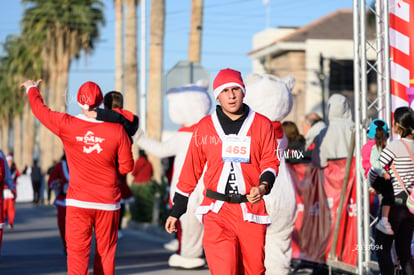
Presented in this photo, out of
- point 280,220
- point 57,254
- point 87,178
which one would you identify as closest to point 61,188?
point 57,254

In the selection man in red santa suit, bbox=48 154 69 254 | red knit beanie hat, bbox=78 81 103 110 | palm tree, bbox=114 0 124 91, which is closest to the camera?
red knit beanie hat, bbox=78 81 103 110

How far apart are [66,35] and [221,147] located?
45.7 m

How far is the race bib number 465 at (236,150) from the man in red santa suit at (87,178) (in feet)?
5.29

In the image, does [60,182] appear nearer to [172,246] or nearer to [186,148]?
[172,246]

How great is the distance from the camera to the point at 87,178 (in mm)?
7941

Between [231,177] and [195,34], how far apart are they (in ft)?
60.1

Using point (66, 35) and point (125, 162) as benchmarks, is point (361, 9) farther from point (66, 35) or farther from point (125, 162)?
point (66, 35)

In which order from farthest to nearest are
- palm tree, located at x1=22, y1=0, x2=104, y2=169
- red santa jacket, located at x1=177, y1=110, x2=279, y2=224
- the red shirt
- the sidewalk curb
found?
1. palm tree, located at x1=22, y1=0, x2=104, y2=169
2. the red shirt
3. the sidewalk curb
4. red santa jacket, located at x1=177, y1=110, x2=279, y2=224

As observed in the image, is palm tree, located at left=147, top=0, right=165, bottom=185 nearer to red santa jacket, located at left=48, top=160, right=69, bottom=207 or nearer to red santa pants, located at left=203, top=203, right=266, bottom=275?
red santa jacket, located at left=48, top=160, right=69, bottom=207

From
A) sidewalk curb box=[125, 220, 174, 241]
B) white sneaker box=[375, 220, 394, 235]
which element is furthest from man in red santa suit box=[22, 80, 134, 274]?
sidewalk curb box=[125, 220, 174, 241]

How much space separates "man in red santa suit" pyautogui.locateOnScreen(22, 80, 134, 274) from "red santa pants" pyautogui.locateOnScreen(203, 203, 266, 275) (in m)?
1.55

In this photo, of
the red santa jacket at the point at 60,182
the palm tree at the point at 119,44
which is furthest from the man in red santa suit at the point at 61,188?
the palm tree at the point at 119,44

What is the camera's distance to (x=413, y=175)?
7.96m

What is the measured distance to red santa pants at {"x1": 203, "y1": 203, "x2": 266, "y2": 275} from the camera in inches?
256
